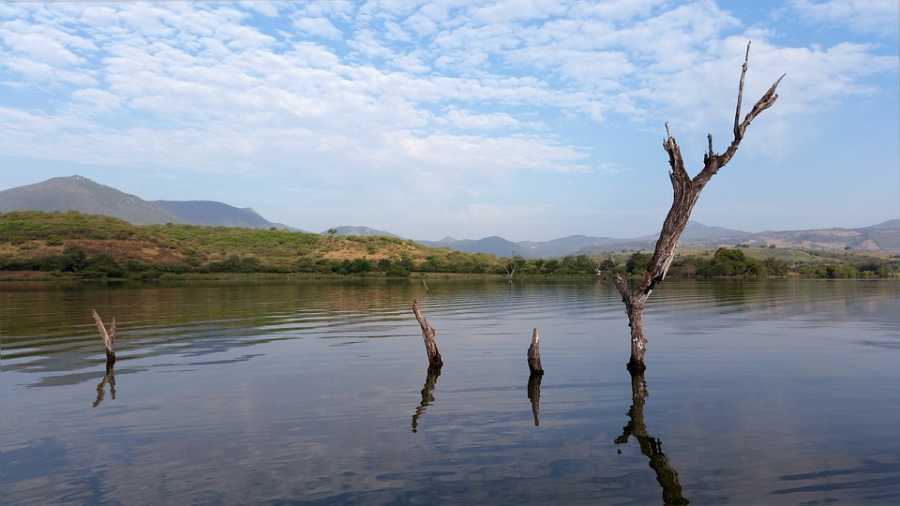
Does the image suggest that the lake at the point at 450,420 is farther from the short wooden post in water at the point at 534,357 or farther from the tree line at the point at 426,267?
the tree line at the point at 426,267

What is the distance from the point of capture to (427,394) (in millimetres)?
18703

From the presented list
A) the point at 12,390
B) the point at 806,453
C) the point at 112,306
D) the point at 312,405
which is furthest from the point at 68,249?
the point at 806,453

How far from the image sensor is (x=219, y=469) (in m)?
12.1

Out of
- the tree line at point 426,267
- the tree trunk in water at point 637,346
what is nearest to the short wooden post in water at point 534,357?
the tree trunk in water at point 637,346

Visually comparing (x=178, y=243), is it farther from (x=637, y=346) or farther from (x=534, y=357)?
(x=637, y=346)

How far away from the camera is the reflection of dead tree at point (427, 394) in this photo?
15.6 metres

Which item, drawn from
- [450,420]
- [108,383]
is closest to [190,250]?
[108,383]

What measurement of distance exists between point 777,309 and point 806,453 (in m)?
42.5

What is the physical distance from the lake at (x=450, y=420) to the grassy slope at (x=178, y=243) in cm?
10373

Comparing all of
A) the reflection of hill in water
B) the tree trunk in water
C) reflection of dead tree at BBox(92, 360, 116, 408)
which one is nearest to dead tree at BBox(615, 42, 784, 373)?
the tree trunk in water

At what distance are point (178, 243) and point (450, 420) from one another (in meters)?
147

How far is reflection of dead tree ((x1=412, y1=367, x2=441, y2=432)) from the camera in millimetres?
15641

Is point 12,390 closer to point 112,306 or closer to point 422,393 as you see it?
point 422,393

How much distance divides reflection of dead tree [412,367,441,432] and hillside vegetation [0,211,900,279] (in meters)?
90.3
